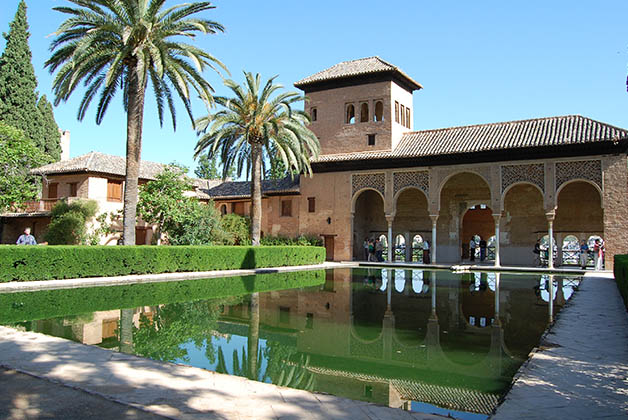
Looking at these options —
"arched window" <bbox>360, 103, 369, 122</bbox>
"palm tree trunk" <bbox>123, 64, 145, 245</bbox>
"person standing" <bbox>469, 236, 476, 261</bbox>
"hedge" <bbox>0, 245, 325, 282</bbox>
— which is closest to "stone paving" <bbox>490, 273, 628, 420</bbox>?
"hedge" <bbox>0, 245, 325, 282</bbox>

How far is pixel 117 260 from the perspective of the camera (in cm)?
1538

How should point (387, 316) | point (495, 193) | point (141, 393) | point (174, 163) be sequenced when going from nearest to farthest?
point (141, 393), point (387, 316), point (495, 193), point (174, 163)

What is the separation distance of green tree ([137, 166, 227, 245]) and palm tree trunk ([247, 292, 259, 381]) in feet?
48.5

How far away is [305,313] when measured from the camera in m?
9.88

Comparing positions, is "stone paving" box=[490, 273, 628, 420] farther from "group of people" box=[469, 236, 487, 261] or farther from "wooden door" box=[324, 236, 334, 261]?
"group of people" box=[469, 236, 487, 261]

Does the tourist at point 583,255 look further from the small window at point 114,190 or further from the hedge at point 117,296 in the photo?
the small window at point 114,190

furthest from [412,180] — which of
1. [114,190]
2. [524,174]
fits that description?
[114,190]

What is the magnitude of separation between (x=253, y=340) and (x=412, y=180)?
20048 mm

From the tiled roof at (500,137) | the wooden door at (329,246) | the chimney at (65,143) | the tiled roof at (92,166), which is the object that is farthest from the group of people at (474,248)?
the chimney at (65,143)

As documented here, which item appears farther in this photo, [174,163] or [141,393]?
[174,163]

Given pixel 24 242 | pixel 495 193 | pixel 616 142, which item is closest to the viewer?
pixel 24 242

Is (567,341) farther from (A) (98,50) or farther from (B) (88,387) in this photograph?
(A) (98,50)

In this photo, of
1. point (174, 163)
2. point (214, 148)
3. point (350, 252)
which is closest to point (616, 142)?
point (350, 252)

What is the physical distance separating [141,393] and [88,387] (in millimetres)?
506
